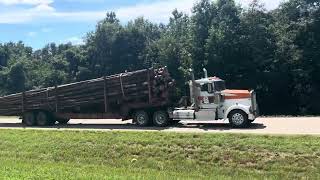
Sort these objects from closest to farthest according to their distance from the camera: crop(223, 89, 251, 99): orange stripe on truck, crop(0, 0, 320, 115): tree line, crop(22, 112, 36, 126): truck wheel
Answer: crop(223, 89, 251, 99): orange stripe on truck < crop(22, 112, 36, 126): truck wheel < crop(0, 0, 320, 115): tree line

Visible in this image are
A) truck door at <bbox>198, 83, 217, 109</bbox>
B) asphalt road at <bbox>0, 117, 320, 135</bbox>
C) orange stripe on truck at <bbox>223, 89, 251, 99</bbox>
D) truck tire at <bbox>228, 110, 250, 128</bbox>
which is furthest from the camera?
truck door at <bbox>198, 83, 217, 109</bbox>

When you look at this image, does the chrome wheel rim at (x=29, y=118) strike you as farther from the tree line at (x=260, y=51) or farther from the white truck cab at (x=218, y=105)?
the tree line at (x=260, y=51)

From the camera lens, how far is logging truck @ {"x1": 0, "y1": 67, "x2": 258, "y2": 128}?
22.9m

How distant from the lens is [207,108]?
23312 millimetres

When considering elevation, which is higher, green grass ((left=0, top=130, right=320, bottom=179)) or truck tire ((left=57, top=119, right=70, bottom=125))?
truck tire ((left=57, top=119, right=70, bottom=125))

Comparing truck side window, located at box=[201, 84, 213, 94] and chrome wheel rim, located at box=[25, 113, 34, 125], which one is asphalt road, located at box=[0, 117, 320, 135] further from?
truck side window, located at box=[201, 84, 213, 94]

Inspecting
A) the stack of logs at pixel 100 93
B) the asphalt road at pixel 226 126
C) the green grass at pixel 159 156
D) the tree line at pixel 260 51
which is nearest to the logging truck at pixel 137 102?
the stack of logs at pixel 100 93

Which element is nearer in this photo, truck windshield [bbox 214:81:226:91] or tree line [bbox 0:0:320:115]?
truck windshield [bbox 214:81:226:91]

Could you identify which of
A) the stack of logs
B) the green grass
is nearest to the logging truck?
the stack of logs

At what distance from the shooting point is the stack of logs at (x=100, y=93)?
24703 millimetres

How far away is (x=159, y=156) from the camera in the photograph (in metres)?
17.4

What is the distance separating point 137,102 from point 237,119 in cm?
492

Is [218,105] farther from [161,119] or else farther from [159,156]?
[159,156]

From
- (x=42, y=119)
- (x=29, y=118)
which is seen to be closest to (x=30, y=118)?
(x=29, y=118)
